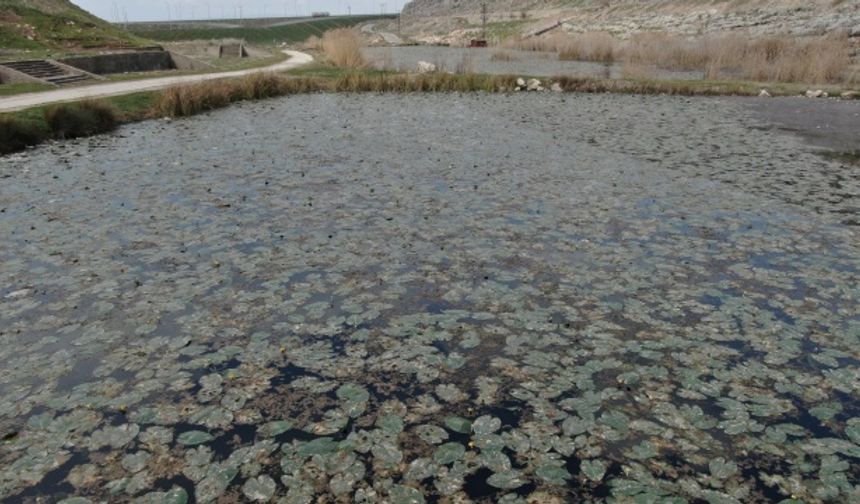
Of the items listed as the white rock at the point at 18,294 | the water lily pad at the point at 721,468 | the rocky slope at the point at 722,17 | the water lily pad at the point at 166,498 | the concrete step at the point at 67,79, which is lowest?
the water lily pad at the point at 721,468

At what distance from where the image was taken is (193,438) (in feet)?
22.5

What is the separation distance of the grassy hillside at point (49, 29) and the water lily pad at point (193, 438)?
49608 mm

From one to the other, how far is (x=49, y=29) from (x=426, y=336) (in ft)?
189

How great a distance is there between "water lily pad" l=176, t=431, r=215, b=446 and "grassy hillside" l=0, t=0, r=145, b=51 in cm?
4961

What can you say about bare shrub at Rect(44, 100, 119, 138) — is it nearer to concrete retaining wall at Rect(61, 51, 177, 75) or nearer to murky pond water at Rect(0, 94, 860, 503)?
murky pond water at Rect(0, 94, 860, 503)

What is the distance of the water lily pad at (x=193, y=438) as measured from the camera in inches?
268

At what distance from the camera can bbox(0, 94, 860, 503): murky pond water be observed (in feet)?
21.2

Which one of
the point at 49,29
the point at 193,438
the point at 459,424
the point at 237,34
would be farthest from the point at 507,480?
the point at 237,34

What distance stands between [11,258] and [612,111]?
28637 millimetres

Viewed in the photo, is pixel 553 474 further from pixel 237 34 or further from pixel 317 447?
pixel 237 34

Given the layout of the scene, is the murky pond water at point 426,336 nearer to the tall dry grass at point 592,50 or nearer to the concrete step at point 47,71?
the concrete step at point 47,71

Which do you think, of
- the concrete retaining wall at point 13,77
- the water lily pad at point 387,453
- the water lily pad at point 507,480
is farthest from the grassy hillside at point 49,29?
the water lily pad at point 507,480

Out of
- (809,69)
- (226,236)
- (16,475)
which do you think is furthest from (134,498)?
(809,69)

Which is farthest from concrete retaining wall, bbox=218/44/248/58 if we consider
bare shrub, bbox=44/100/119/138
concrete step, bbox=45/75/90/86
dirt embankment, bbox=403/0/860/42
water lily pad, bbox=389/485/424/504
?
water lily pad, bbox=389/485/424/504
